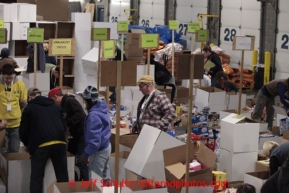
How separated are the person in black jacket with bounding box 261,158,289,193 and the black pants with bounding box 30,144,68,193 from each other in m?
2.19

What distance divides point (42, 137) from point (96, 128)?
1.88 feet

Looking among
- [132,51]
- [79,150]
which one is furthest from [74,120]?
[132,51]

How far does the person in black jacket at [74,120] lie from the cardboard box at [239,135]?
5.55 feet

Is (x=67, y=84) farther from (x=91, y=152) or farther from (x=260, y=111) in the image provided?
(x=91, y=152)

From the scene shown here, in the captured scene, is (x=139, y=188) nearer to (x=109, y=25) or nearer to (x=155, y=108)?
(x=155, y=108)

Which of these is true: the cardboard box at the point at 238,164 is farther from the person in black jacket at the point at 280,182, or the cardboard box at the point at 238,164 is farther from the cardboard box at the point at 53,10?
the cardboard box at the point at 53,10

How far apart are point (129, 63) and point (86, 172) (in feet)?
7.02

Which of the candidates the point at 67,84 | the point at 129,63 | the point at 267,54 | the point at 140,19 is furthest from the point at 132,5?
the point at 129,63

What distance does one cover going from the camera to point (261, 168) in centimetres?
704

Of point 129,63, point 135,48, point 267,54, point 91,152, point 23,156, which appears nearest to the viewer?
point 129,63

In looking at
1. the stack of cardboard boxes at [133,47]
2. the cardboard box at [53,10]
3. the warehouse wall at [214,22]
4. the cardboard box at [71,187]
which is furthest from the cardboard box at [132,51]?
the cardboard box at [71,187]

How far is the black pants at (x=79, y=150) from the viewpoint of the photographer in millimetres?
7156

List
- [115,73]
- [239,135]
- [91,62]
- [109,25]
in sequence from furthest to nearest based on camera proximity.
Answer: [109,25], [91,62], [239,135], [115,73]

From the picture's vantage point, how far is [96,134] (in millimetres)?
6434
